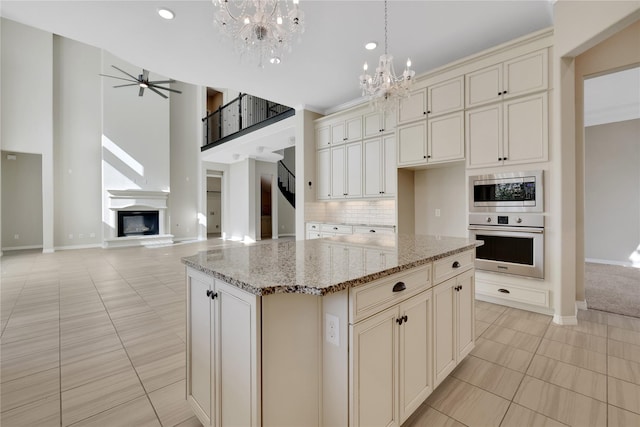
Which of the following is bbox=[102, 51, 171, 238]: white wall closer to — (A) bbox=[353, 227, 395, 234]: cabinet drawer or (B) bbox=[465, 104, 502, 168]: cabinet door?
(A) bbox=[353, 227, 395, 234]: cabinet drawer

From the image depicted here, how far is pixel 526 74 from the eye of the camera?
3.10 metres

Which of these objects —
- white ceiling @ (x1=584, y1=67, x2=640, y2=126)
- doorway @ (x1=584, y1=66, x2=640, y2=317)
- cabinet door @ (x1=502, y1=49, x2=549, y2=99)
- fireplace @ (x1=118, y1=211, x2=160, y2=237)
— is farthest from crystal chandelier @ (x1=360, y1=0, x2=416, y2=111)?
fireplace @ (x1=118, y1=211, x2=160, y2=237)

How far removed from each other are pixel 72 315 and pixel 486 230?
4965 mm

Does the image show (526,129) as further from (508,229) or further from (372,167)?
(372,167)

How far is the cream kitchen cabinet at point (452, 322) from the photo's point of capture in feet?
5.74

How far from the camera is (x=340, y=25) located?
315 centimetres

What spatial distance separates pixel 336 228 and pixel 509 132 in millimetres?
3040

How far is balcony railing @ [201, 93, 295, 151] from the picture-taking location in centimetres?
735

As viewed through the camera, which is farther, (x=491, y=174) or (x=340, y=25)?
(x=491, y=174)

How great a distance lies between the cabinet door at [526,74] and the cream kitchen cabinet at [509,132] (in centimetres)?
9

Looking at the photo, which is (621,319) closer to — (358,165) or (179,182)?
(358,165)

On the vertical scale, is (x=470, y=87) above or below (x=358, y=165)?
above

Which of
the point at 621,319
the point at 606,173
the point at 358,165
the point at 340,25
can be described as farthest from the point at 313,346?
Answer: the point at 606,173

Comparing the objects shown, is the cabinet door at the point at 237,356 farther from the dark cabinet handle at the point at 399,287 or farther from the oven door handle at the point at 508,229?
the oven door handle at the point at 508,229
